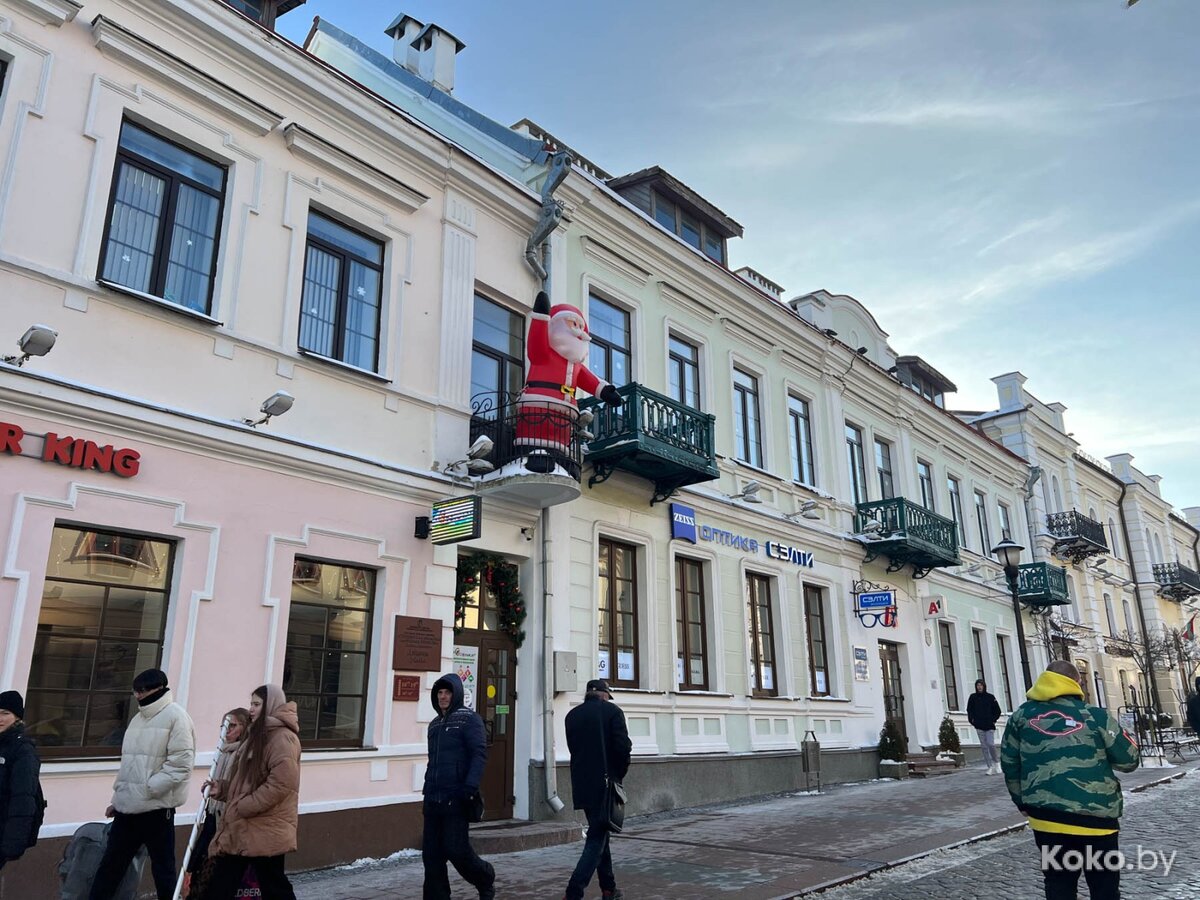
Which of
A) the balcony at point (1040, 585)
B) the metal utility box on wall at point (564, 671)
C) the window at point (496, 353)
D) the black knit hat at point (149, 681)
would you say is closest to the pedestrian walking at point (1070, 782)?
the black knit hat at point (149, 681)

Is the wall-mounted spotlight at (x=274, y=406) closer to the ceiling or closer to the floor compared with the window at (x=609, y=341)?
closer to the floor

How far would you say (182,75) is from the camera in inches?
366

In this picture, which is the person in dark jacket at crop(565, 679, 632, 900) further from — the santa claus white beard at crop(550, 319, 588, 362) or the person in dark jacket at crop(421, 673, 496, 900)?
the santa claus white beard at crop(550, 319, 588, 362)

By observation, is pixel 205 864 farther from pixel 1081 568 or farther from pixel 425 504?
pixel 1081 568

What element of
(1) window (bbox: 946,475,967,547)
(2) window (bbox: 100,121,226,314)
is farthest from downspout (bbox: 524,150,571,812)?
(1) window (bbox: 946,475,967,547)

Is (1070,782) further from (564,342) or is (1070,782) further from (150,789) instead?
(564,342)

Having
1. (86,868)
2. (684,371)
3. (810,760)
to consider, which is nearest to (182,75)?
(86,868)

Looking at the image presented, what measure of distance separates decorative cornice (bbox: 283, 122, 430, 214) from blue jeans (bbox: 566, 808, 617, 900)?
7639mm

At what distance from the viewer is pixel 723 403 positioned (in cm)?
1612

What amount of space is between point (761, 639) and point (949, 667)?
8378 millimetres

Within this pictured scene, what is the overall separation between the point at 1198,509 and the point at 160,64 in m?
56.6

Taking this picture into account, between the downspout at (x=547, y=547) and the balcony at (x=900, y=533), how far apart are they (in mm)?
9016

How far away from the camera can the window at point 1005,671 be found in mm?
23766

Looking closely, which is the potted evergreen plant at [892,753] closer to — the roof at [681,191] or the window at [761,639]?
the window at [761,639]
